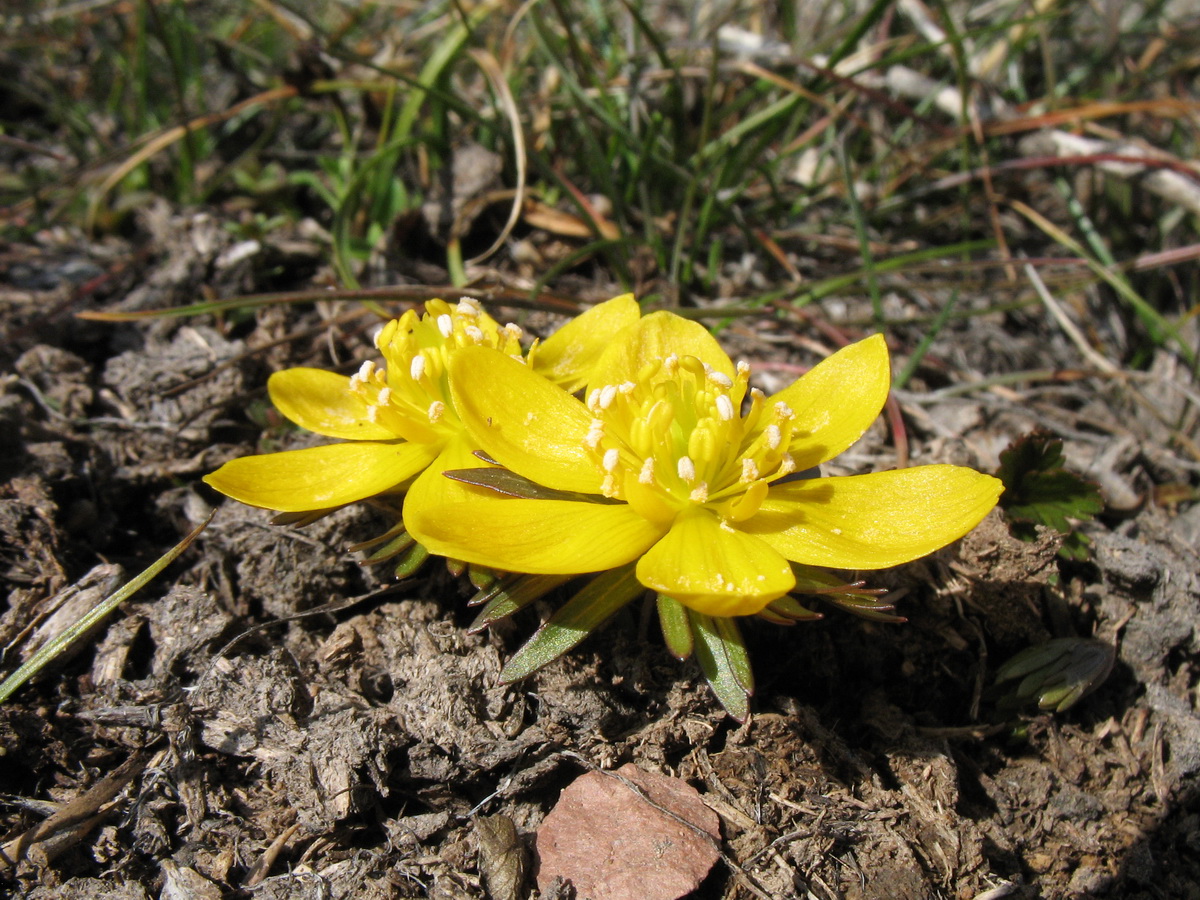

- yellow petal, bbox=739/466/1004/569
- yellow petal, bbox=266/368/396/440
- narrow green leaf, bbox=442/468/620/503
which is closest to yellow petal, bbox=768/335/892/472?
yellow petal, bbox=739/466/1004/569

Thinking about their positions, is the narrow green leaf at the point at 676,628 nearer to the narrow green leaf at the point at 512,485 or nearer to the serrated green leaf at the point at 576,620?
the serrated green leaf at the point at 576,620

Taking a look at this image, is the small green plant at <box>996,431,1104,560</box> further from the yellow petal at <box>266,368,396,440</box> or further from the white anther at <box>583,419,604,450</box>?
the yellow petal at <box>266,368,396,440</box>

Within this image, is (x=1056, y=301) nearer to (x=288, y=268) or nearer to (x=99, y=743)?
(x=288, y=268)

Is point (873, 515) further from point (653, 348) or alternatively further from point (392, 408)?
point (392, 408)

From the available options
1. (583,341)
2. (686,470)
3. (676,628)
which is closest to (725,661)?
(676,628)

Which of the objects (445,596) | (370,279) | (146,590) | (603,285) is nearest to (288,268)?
(370,279)

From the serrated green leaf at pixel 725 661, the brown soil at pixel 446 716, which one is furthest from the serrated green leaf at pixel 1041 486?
the serrated green leaf at pixel 725 661

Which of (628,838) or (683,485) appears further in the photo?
(683,485)
